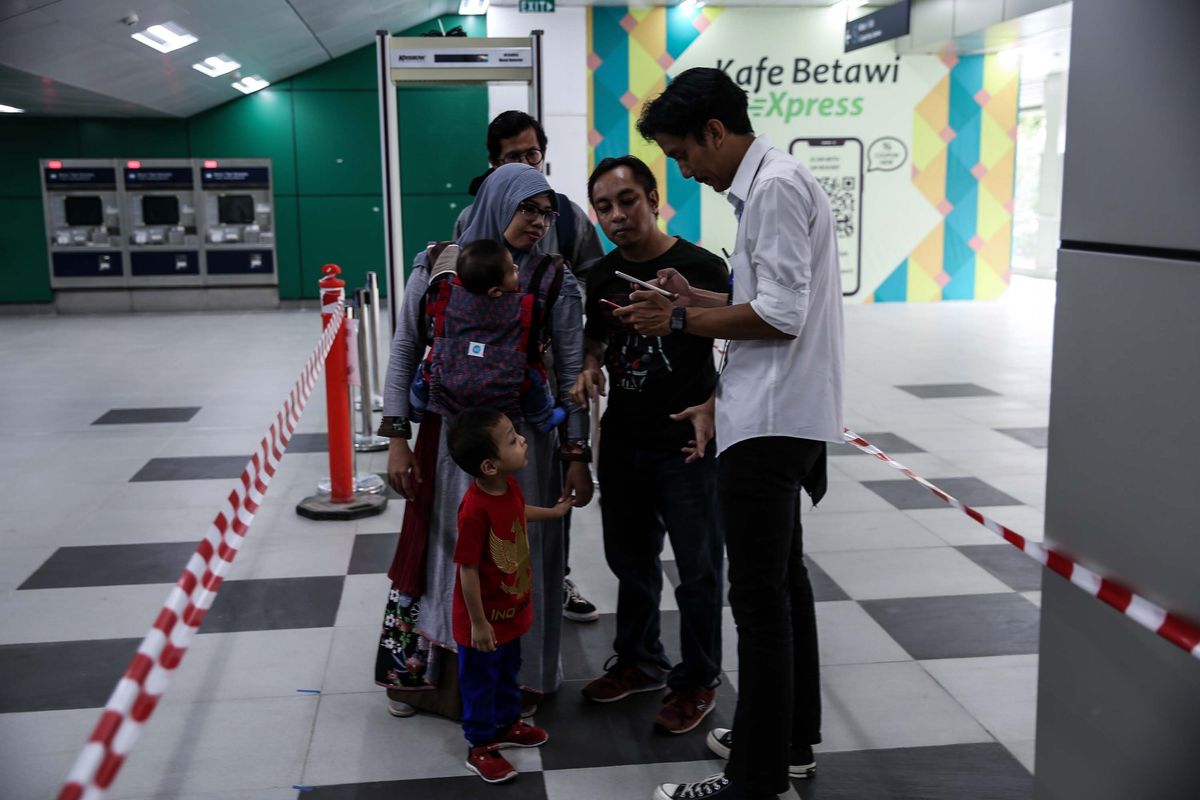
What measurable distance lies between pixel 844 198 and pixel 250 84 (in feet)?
24.2

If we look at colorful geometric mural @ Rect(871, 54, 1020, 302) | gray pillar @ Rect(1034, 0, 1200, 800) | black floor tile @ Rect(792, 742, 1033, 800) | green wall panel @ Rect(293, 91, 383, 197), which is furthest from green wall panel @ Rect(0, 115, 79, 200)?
gray pillar @ Rect(1034, 0, 1200, 800)

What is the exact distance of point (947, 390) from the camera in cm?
843

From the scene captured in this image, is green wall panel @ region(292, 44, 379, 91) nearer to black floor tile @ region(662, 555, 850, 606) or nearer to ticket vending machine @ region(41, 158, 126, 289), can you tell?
ticket vending machine @ region(41, 158, 126, 289)

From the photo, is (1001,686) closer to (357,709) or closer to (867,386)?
(357,709)

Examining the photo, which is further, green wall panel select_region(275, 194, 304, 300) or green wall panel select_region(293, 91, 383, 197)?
green wall panel select_region(275, 194, 304, 300)

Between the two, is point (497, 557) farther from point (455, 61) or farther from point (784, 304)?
point (455, 61)

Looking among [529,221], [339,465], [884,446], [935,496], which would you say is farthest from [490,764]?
[884,446]

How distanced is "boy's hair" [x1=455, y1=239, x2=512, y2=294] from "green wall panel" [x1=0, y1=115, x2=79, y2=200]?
12810 mm

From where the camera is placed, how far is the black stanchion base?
5.11 metres

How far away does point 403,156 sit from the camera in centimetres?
1404

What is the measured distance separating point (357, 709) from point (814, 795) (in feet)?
4.25

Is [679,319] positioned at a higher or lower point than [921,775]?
higher

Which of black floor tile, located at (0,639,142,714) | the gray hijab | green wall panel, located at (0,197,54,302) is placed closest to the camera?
the gray hijab

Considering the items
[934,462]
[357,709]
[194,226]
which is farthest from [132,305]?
[357,709]
